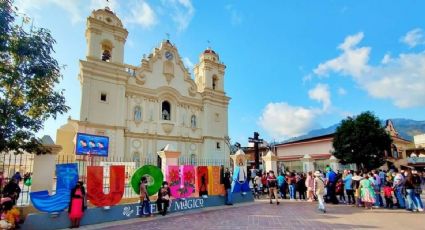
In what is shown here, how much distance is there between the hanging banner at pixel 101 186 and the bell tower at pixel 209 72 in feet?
77.8

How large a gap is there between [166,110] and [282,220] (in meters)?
22.7

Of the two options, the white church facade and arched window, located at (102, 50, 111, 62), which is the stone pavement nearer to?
the white church facade

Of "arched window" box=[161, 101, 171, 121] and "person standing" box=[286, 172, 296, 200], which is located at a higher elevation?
"arched window" box=[161, 101, 171, 121]

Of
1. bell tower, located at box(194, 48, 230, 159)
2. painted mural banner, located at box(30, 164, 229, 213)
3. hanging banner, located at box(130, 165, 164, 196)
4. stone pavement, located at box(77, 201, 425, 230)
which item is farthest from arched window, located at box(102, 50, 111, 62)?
stone pavement, located at box(77, 201, 425, 230)

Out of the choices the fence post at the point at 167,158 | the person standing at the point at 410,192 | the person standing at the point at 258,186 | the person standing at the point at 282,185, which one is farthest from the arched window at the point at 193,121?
the person standing at the point at 410,192

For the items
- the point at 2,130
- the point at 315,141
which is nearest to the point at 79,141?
the point at 2,130

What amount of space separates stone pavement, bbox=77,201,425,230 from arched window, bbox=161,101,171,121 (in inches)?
766

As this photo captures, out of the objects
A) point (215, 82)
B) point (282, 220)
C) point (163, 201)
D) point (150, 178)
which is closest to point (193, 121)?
point (215, 82)

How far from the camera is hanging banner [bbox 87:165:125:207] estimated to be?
9.73m

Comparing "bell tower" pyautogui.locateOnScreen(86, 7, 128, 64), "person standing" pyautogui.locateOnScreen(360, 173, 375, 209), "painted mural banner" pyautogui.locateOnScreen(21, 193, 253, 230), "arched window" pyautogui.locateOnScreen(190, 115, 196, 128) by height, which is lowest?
"painted mural banner" pyautogui.locateOnScreen(21, 193, 253, 230)

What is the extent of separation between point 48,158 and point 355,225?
9552mm

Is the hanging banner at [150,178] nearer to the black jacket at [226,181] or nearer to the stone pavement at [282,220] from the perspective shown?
the stone pavement at [282,220]

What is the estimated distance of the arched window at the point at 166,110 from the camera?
3020cm

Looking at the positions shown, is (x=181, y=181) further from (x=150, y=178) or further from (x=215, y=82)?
(x=215, y=82)
